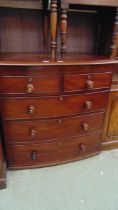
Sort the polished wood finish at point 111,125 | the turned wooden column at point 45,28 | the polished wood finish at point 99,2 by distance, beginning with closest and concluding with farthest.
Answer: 1. the polished wood finish at point 99,2
2. the turned wooden column at point 45,28
3. the polished wood finish at point 111,125

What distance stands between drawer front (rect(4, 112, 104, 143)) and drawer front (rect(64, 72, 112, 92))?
0.27m

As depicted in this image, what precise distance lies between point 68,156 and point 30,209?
54 cm

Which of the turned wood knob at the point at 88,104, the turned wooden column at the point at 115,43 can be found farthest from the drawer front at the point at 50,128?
the turned wooden column at the point at 115,43

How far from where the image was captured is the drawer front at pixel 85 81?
1198 mm

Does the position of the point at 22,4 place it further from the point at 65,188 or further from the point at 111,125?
the point at 65,188

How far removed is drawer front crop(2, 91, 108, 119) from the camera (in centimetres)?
120

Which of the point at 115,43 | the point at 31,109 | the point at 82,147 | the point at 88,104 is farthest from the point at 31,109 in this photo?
the point at 115,43

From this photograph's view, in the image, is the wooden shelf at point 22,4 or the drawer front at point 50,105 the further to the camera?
the wooden shelf at point 22,4

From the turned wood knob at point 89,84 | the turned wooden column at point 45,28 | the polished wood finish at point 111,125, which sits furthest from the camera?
the polished wood finish at point 111,125

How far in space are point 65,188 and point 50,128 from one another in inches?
20.6

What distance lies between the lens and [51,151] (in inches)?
57.4

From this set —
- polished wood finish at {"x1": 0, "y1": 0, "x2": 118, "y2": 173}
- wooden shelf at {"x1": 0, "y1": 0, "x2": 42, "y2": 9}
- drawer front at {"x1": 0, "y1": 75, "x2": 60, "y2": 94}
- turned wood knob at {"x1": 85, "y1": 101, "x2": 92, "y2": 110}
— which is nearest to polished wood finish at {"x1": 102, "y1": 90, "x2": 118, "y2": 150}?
polished wood finish at {"x1": 0, "y1": 0, "x2": 118, "y2": 173}

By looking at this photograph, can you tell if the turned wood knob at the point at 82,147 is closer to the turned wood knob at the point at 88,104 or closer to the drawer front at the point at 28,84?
the turned wood knob at the point at 88,104

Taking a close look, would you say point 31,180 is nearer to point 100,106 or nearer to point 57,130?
point 57,130
